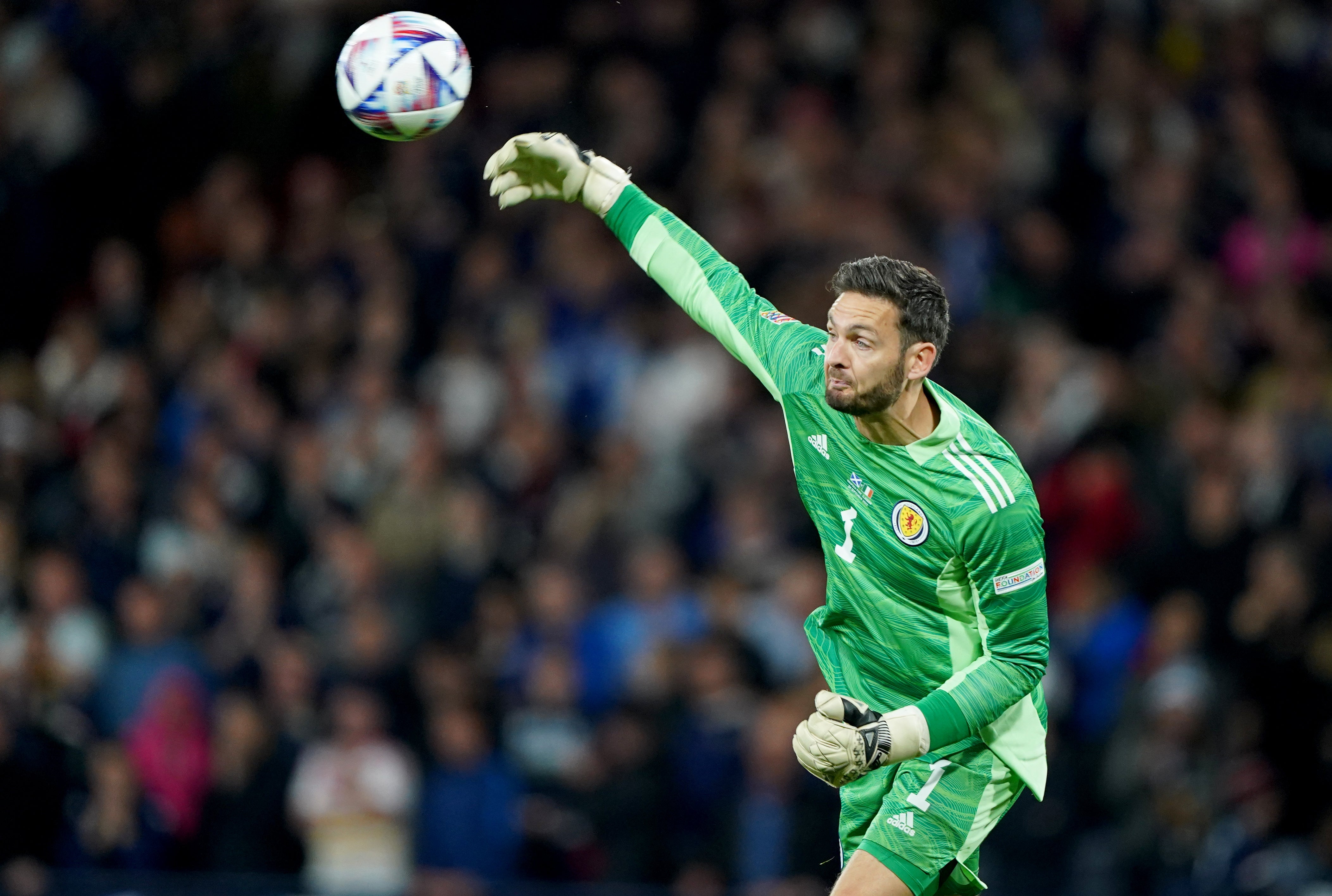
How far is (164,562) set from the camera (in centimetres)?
1223

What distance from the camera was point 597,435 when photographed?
40.7ft

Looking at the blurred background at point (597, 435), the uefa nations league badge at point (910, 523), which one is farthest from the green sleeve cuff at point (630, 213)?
the blurred background at point (597, 435)

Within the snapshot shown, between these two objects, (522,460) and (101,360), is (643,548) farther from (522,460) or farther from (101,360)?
(101,360)

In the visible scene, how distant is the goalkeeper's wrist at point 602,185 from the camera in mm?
6387

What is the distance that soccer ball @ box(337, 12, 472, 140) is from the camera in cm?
651

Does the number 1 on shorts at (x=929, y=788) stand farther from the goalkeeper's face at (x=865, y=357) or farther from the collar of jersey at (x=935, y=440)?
the goalkeeper's face at (x=865, y=357)

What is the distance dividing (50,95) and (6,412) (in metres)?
2.80

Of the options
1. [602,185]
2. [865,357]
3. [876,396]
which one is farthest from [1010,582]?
[602,185]

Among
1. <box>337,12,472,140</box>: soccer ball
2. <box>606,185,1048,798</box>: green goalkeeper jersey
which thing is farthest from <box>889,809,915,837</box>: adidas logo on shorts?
<box>337,12,472,140</box>: soccer ball

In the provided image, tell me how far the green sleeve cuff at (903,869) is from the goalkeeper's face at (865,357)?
1347 mm

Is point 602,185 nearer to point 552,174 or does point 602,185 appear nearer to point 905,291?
point 552,174

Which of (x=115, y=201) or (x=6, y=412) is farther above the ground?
(x=115, y=201)

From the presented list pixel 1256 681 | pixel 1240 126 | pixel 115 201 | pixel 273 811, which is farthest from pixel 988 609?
pixel 115 201

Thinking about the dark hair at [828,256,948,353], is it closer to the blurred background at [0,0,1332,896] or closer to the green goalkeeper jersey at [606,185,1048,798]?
the green goalkeeper jersey at [606,185,1048,798]
